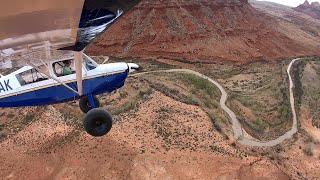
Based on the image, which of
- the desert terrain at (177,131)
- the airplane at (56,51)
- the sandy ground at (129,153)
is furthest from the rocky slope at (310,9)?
the airplane at (56,51)

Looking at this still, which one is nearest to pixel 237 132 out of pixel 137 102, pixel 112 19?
pixel 137 102

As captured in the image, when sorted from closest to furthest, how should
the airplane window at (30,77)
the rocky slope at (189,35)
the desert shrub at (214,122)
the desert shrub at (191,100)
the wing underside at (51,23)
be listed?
1. the wing underside at (51,23)
2. the airplane window at (30,77)
3. the desert shrub at (214,122)
4. the desert shrub at (191,100)
5. the rocky slope at (189,35)

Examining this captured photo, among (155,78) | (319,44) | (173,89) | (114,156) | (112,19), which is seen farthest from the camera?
(319,44)

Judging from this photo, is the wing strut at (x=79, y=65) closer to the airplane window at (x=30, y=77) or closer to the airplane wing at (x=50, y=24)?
the airplane wing at (x=50, y=24)

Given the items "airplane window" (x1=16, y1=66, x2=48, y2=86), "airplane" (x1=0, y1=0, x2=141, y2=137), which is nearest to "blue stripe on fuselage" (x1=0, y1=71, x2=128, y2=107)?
"airplane" (x1=0, y1=0, x2=141, y2=137)

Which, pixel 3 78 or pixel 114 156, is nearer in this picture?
pixel 3 78

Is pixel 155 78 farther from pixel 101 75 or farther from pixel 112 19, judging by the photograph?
pixel 112 19

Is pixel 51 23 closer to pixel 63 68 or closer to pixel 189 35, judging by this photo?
pixel 63 68
